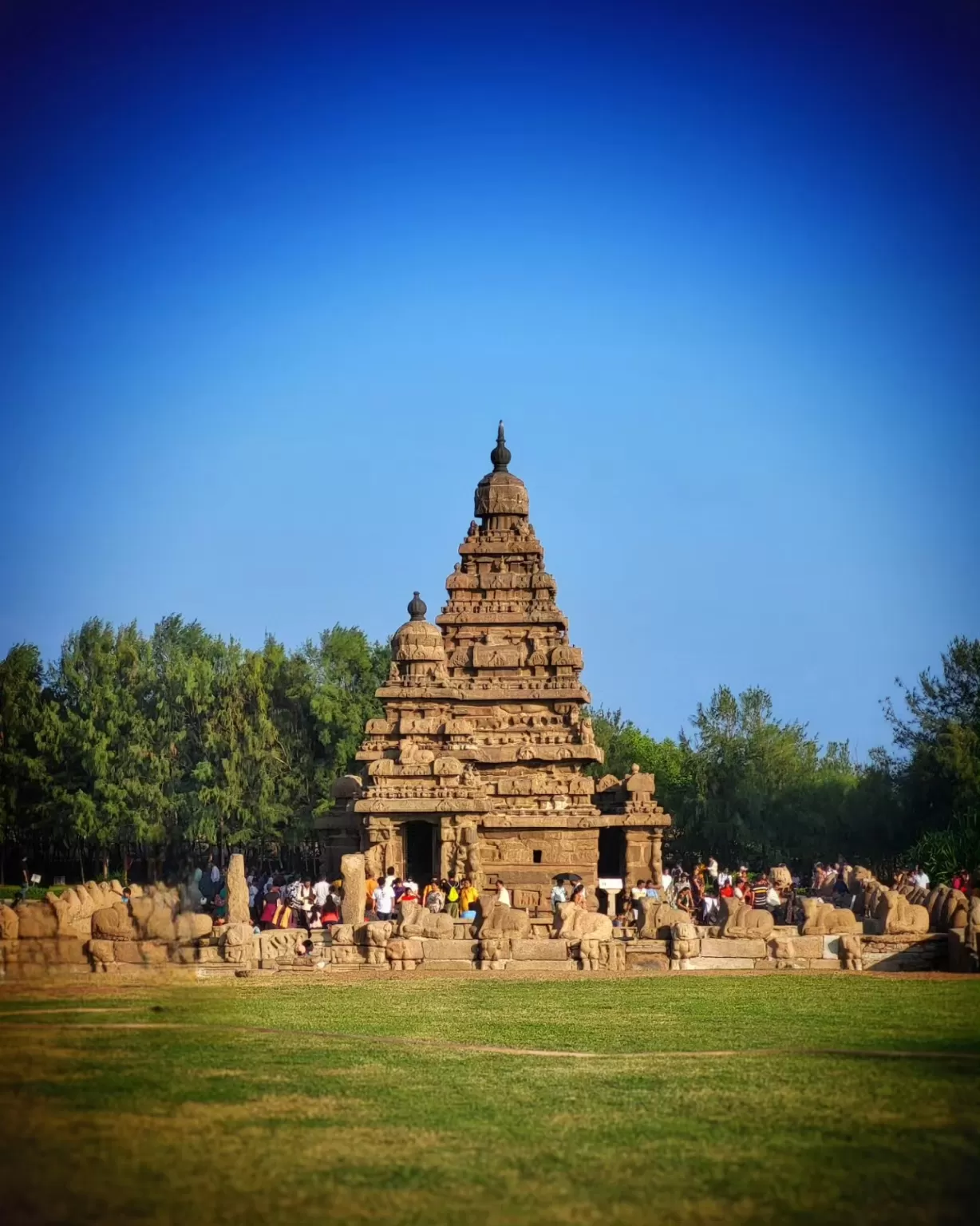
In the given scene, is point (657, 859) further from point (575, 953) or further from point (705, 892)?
point (575, 953)

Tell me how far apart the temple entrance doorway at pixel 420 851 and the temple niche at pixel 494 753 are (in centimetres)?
4

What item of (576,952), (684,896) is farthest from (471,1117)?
(684,896)

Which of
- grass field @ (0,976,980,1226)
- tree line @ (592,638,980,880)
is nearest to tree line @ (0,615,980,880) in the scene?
tree line @ (592,638,980,880)

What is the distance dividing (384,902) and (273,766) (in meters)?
27.7

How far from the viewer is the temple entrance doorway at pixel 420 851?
4666 cm

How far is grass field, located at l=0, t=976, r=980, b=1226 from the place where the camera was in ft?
40.1

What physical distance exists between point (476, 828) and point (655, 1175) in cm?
3120

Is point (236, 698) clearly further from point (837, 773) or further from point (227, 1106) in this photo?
point (227, 1106)

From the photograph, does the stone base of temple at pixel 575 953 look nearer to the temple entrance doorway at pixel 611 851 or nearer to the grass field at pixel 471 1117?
the grass field at pixel 471 1117

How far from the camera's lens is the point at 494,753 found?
46656 millimetres

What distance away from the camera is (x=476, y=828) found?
44469 mm

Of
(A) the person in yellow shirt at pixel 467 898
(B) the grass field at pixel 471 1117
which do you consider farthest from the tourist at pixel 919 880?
(B) the grass field at pixel 471 1117

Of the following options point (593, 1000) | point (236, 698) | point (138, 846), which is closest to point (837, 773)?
point (236, 698)

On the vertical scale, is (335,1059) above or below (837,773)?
below
